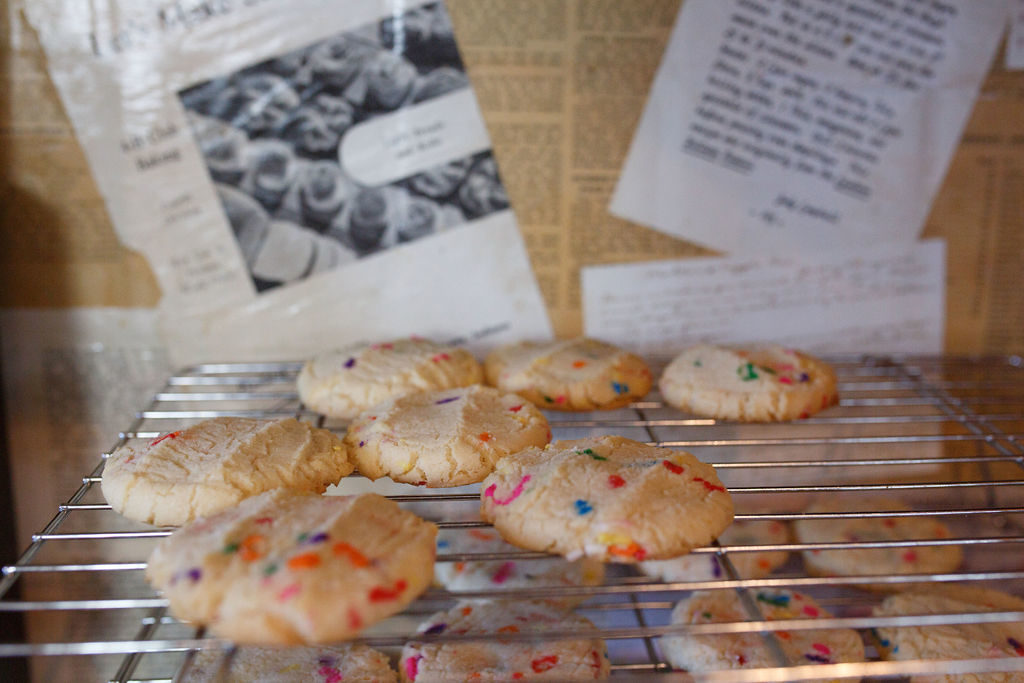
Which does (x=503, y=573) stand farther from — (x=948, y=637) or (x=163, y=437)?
(x=948, y=637)

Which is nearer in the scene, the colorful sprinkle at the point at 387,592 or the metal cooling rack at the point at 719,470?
the colorful sprinkle at the point at 387,592

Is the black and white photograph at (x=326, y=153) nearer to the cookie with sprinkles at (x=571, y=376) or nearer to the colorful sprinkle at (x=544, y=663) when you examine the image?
the cookie with sprinkles at (x=571, y=376)

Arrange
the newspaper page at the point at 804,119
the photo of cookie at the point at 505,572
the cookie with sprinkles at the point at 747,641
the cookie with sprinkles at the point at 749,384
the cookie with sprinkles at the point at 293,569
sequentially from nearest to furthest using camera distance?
the cookie with sprinkles at the point at 293,569
the cookie with sprinkles at the point at 747,641
the cookie with sprinkles at the point at 749,384
the photo of cookie at the point at 505,572
the newspaper page at the point at 804,119

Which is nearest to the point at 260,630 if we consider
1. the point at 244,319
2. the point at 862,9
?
the point at 244,319

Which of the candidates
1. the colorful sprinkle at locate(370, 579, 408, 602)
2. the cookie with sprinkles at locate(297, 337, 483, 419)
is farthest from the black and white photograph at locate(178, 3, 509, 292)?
the colorful sprinkle at locate(370, 579, 408, 602)

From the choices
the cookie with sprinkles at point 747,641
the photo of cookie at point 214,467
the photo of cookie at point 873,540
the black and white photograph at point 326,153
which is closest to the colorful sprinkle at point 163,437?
the photo of cookie at point 214,467

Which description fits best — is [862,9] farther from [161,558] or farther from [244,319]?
[161,558]
